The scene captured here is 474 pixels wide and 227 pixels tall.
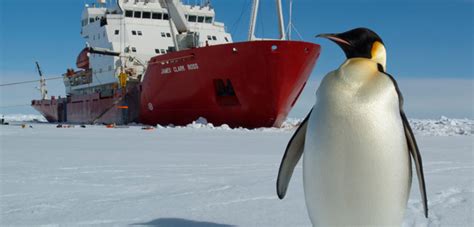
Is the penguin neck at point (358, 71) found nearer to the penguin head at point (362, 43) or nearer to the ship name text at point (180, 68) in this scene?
the penguin head at point (362, 43)

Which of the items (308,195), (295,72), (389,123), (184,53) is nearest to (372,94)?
(389,123)

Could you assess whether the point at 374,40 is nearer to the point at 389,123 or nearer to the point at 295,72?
the point at 389,123

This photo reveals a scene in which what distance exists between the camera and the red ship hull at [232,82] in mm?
12570

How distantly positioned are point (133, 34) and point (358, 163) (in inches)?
768

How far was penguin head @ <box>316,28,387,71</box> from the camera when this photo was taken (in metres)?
1.84

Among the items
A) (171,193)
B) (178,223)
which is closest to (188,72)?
(171,193)

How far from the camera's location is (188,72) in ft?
45.2

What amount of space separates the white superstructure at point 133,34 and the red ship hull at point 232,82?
169 inches

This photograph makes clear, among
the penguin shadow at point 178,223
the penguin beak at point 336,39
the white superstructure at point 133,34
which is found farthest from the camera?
the white superstructure at point 133,34

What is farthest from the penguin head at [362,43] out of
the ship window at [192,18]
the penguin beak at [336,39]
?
the ship window at [192,18]

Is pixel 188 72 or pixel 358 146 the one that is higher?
pixel 358 146

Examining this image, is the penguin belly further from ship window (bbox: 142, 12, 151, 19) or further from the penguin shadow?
ship window (bbox: 142, 12, 151, 19)

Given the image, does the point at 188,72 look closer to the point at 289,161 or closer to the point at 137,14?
the point at 137,14

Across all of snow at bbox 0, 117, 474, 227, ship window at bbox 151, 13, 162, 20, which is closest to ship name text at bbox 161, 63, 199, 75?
ship window at bbox 151, 13, 162, 20
